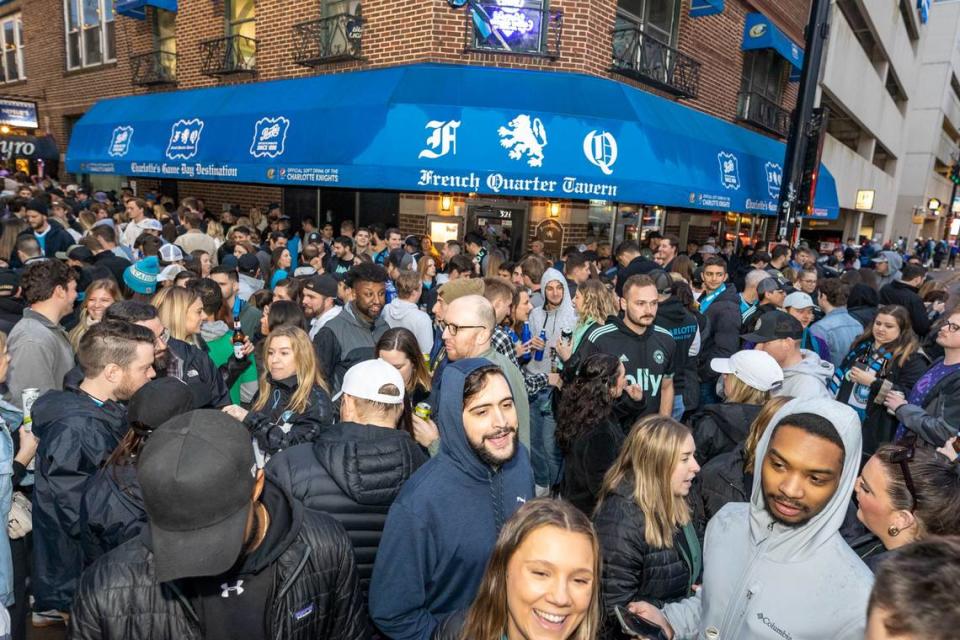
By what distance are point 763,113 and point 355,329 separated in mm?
15302

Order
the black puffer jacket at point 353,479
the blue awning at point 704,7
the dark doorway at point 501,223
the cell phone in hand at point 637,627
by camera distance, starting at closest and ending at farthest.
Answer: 1. the cell phone in hand at point 637,627
2. the black puffer jacket at point 353,479
3. the dark doorway at point 501,223
4. the blue awning at point 704,7

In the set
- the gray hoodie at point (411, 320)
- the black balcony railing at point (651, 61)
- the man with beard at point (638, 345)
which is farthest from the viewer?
the black balcony railing at point (651, 61)

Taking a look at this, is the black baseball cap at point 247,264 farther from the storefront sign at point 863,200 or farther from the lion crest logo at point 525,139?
the storefront sign at point 863,200

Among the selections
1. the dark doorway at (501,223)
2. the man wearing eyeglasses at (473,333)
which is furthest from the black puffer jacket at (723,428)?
the dark doorway at (501,223)

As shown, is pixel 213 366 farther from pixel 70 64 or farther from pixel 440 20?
pixel 70 64

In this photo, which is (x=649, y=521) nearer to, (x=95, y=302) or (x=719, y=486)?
(x=719, y=486)

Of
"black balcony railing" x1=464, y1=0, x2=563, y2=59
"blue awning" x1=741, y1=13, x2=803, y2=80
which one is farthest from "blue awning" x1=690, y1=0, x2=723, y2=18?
"black balcony railing" x1=464, y1=0, x2=563, y2=59

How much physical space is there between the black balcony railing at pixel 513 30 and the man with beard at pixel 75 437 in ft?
28.1

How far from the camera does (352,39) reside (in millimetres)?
11023

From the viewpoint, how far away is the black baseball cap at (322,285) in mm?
5870

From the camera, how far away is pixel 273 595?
184 centimetres

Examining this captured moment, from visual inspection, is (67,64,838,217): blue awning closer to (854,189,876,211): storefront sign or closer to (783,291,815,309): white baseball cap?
(783,291,815,309): white baseball cap

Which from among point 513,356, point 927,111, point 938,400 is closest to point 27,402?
point 513,356

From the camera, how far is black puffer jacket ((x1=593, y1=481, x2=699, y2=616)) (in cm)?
256
